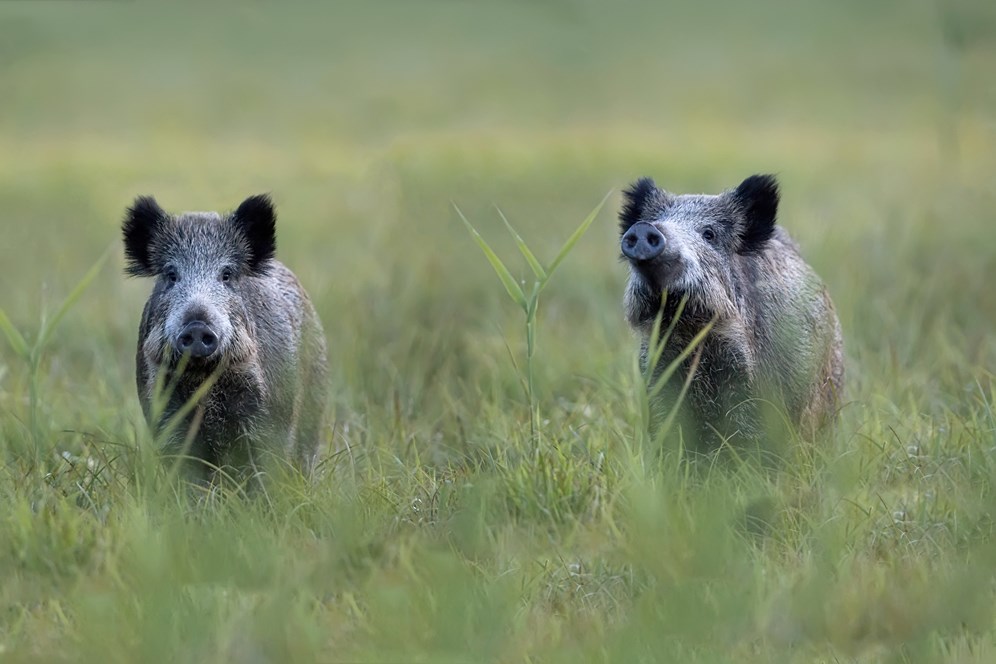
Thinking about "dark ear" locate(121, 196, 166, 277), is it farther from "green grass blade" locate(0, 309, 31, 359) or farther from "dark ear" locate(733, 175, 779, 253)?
"dark ear" locate(733, 175, 779, 253)

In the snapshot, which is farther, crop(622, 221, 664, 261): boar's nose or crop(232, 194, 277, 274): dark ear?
crop(232, 194, 277, 274): dark ear

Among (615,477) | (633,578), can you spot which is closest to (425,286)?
(615,477)

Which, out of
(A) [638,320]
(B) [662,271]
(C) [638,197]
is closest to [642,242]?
(B) [662,271]

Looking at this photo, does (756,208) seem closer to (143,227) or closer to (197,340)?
(197,340)

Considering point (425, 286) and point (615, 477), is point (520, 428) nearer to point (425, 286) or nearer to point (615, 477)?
point (615, 477)

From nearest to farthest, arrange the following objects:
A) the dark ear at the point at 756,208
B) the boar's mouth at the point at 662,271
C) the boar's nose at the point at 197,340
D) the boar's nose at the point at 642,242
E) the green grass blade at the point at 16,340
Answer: the green grass blade at the point at 16,340, the boar's nose at the point at 197,340, the boar's nose at the point at 642,242, the boar's mouth at the point at 662,271, the dark ear at the point at 756,208

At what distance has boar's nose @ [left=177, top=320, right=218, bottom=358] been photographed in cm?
587

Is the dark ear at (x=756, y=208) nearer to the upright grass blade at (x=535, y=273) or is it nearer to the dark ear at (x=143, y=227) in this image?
the upright grass blade at (x=535, y=273)

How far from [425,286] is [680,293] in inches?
166

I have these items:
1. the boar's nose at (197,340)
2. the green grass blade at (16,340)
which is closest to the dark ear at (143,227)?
the boar's nose at (197,340)

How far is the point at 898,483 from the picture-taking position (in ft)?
20.0

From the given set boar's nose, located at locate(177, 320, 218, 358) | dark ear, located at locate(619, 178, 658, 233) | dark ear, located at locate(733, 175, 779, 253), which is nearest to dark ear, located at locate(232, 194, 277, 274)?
boar's nose, located at locate(177, 320, 218, 358)

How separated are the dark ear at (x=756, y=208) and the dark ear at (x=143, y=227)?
292cm

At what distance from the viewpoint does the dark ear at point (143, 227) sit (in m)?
6.69
